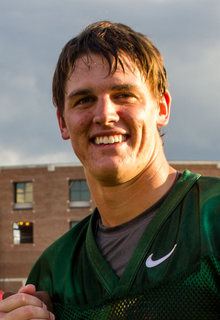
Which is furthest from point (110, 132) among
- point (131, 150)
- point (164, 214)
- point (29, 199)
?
point (29, 199)

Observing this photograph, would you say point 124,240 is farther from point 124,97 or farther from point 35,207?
point 35,207

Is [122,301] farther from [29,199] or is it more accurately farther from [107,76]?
[29,199]

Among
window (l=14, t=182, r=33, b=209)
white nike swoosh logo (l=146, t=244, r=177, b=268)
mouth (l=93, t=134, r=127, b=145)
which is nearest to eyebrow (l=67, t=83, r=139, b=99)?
mouth (l=93, t=134, r=127, b=145)

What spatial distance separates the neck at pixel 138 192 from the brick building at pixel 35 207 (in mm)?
36559

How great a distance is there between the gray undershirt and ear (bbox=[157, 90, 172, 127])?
0.35 m

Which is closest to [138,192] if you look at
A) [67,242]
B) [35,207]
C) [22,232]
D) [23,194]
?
[67,242]

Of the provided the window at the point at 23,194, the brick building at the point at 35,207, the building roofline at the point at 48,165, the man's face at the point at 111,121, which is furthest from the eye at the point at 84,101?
the window at the point at 23,194

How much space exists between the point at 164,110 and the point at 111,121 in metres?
0.52

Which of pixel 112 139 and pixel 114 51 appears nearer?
Result: pixel 112 139

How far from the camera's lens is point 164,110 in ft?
8.88

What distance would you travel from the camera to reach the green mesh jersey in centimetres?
202

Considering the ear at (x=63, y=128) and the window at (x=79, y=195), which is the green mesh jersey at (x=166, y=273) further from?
the window at (x=79, y=195)

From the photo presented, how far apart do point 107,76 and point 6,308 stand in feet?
4.64

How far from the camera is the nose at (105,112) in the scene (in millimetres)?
2303
